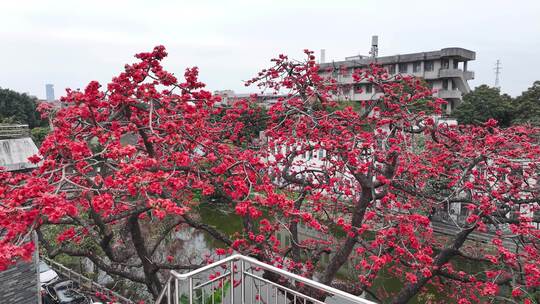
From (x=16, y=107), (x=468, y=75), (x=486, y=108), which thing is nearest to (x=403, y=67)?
Result: (x=468, y=75)

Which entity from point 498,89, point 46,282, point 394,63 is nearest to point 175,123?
point 46,282

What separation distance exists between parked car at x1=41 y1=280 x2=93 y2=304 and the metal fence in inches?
9.3

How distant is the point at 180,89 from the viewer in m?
3.73

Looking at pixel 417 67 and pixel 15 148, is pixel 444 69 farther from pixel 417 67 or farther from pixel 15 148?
pixel 15 148

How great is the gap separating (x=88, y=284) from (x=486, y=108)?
17.8 m

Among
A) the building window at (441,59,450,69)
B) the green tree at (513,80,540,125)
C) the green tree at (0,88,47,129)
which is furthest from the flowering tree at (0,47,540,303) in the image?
the green tree at (0,88,47,129)

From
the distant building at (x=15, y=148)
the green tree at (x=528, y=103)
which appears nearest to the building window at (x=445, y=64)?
the green tree at (x=528, y=103)

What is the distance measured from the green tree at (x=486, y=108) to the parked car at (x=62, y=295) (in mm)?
16965

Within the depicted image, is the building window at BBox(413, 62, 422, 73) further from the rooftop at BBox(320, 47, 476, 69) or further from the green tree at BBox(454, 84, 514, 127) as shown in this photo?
the green tree at BBox(454, 84, 514, 127)

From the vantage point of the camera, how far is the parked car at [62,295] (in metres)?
8.48

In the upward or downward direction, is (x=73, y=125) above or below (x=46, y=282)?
above

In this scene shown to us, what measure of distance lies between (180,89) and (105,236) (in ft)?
5.15

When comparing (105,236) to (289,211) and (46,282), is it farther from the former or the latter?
(46,282)

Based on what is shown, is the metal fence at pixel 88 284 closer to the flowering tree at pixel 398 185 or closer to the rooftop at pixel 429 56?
the flowering tree at pixel 398 185
